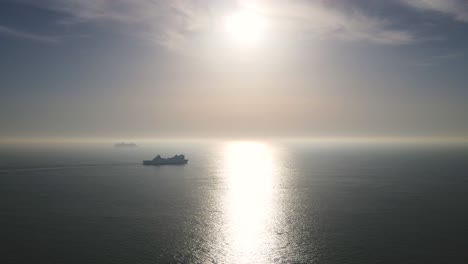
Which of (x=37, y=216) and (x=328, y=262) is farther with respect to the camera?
(x=37, y=216)

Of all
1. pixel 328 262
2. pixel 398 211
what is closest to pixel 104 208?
pixel 328 262

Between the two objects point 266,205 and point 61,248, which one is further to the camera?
point 266,205

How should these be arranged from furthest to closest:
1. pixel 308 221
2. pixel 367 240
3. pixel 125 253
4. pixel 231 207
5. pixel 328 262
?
pixel 231 207 → pixel 308 221 → pixel 367 240 → pixel 125 253 → pixel 328 262

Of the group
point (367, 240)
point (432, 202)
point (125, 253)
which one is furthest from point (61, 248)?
point (432, 202)

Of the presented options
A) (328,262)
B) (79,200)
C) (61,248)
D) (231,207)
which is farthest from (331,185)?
(61,248)

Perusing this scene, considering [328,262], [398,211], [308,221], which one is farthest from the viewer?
[398,211]

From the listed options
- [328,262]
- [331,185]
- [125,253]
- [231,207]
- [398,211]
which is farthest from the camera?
[331,185]

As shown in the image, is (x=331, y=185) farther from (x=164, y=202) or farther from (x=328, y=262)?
(x=328, y=262)

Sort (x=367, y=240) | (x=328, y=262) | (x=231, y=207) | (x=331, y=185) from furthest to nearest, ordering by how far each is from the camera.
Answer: (x=331, y=185)
(x=231, y=207)
(x=367, y=240)
(x=328, y=262)

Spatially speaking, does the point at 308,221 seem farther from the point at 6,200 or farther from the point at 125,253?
the point at 6,200
